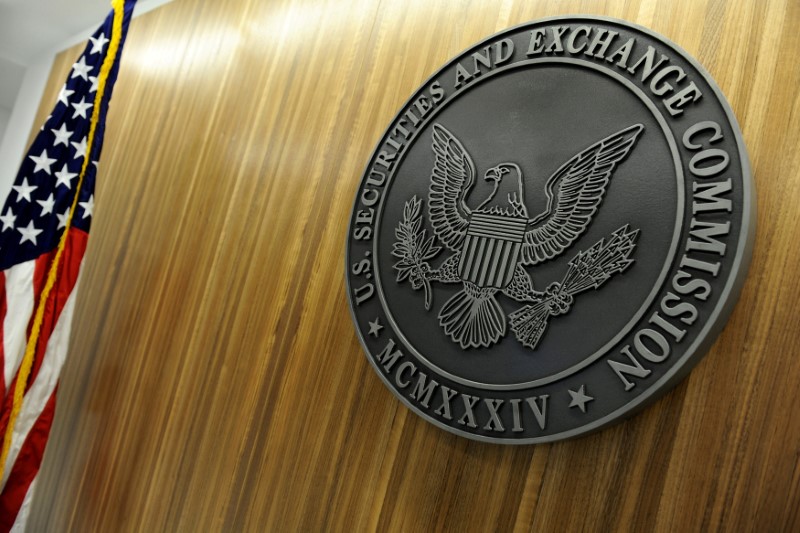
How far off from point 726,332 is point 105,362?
2.40 metres

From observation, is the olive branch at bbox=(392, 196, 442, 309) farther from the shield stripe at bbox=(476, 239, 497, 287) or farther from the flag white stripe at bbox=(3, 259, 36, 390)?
the flag white stripe at bbox=(3, 259, 36, 390)

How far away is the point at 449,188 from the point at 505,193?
0.53 feet

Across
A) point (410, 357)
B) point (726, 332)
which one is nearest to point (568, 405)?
point (726, 332)

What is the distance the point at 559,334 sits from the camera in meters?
1.30

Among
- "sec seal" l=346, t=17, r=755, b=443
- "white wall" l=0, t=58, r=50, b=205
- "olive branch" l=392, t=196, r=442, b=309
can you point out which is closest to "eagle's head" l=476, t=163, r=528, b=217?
"sec seal" l=346, t=17, r=755, b=443

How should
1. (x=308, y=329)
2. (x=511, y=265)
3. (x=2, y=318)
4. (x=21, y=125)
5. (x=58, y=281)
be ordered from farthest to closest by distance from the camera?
1. (x=21, y=125)
2. (x=58, y=281)
3. (x=2, y=318)
4. (x=308, y=329)
5. (x=511, y=265)

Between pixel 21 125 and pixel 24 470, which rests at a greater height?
pixel 21 125

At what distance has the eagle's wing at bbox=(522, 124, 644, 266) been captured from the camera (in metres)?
1.31

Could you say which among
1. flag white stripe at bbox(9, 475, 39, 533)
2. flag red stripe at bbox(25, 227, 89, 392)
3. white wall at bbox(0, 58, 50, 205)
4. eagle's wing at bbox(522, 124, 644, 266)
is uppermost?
white wall at bbox(0, 58, 50, 205)

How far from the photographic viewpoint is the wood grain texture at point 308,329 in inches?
43.8

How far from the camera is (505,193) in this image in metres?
1.48

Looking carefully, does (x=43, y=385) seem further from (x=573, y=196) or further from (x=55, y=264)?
(x=573, y=196)

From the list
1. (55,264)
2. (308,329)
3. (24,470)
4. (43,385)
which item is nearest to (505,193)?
(308,329)

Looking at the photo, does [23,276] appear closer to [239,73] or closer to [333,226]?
[239,73]
